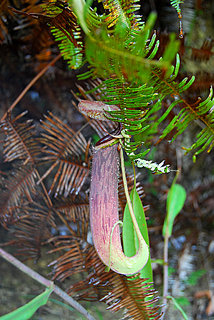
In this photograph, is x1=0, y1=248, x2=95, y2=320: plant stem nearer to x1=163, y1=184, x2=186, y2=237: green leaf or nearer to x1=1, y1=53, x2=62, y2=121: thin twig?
x1=163, y1=184, x2=186, y2=237: green leaf

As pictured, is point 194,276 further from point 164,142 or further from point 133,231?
point 133,231

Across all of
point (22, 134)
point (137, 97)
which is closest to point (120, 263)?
point (137, 97)

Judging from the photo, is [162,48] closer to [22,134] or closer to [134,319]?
[22,134]

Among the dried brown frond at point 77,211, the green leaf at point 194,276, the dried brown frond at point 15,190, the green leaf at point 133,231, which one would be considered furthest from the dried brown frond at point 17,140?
the green leaf at point 194,276

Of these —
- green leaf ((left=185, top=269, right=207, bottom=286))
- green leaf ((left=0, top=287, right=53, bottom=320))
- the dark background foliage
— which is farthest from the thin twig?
green leaf ((left=185, top=269, right=207, bottom=286))

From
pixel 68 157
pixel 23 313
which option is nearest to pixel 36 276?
pixel 23 313

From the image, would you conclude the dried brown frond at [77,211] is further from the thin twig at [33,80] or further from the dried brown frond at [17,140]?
the thin twig at [33,80]
